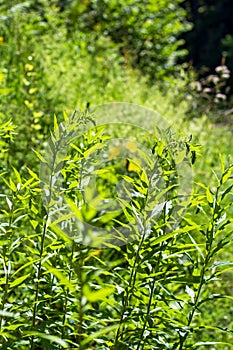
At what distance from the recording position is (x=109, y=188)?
4.21 meters

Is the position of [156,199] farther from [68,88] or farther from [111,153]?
[68,88]

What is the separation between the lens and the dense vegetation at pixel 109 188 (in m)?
1.87

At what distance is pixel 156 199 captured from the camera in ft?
6.15

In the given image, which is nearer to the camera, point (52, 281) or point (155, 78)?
point (52, 281)

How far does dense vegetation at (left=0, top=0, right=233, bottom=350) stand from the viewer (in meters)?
1.87

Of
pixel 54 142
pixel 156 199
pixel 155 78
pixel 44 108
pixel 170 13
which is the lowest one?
pixel 155 78

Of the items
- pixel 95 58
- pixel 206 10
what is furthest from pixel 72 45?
pixel 206 10

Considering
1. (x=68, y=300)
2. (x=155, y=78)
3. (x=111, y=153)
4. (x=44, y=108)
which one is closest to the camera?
(x=68, y=300)

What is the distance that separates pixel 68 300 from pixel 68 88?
12.8ft

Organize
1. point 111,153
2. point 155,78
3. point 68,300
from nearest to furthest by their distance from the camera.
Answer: point 68,300, point 111,153, point 155,78

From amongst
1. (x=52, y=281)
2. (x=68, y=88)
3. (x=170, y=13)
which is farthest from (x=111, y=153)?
(x=170, y=13)

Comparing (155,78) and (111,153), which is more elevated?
(111,153)

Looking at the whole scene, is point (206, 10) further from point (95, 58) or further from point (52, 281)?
point (52, 281)

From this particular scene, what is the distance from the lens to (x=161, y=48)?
32.1ft
